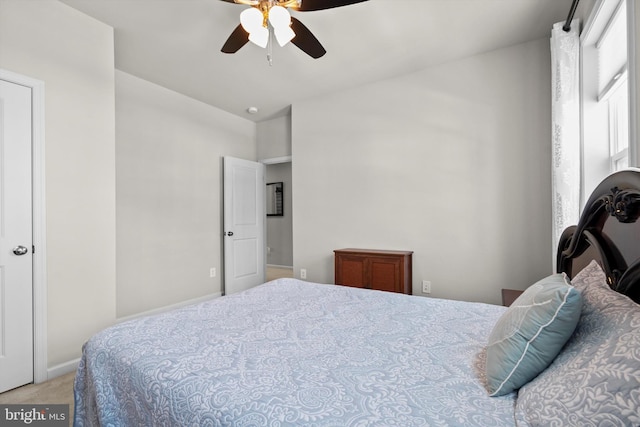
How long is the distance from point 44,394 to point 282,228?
488cm

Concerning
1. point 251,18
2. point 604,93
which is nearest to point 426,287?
point 604,93

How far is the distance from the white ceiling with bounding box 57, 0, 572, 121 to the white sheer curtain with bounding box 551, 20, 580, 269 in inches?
14.4

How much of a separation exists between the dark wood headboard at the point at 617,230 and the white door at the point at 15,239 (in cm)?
A: 318

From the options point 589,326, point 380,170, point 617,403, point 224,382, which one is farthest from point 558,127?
point 224,382

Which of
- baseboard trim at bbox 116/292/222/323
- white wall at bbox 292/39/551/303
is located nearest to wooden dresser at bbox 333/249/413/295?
white wall at bbox 292/39/551/303

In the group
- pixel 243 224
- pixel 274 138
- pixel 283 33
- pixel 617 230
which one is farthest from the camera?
pixel 274 138

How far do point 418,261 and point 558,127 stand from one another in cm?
172

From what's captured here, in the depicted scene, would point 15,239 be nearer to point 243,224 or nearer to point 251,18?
point 251,18

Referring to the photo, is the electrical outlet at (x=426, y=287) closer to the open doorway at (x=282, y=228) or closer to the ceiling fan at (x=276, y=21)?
the ceiling fan at (x=276, y=21)

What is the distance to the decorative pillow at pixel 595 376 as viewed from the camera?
0.60 metres

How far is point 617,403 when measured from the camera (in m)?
0.59

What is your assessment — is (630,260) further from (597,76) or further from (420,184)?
(420,184)

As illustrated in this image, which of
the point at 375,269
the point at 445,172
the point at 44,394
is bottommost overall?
the point at 44,394

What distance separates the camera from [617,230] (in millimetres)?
1016
